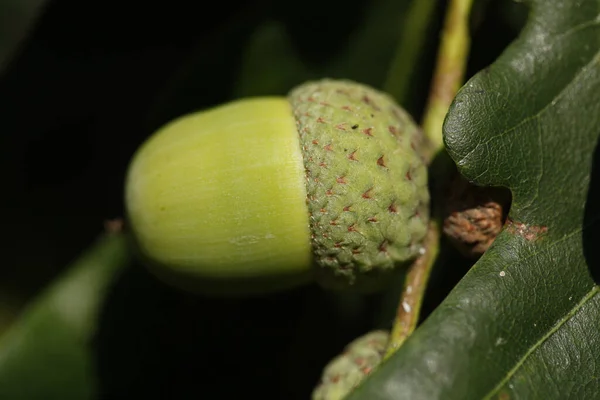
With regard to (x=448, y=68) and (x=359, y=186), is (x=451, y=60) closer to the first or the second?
(x=448, y=68)

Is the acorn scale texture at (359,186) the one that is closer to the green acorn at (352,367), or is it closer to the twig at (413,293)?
the twig at (413,293)

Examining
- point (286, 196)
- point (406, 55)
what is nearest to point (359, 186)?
point (286, 196)

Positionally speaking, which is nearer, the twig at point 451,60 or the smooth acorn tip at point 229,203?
the smooth acorn tip at point 229,203

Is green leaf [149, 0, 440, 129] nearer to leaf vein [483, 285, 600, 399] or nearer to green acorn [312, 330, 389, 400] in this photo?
green acorn [312, 330, 389, 400]

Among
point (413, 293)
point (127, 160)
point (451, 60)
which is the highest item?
point (451, 60)

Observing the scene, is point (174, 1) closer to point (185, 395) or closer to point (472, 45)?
point (472, 45)

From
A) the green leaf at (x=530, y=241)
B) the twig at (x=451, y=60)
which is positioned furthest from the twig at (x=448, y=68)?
the green leaf at (x=530, y=241)
